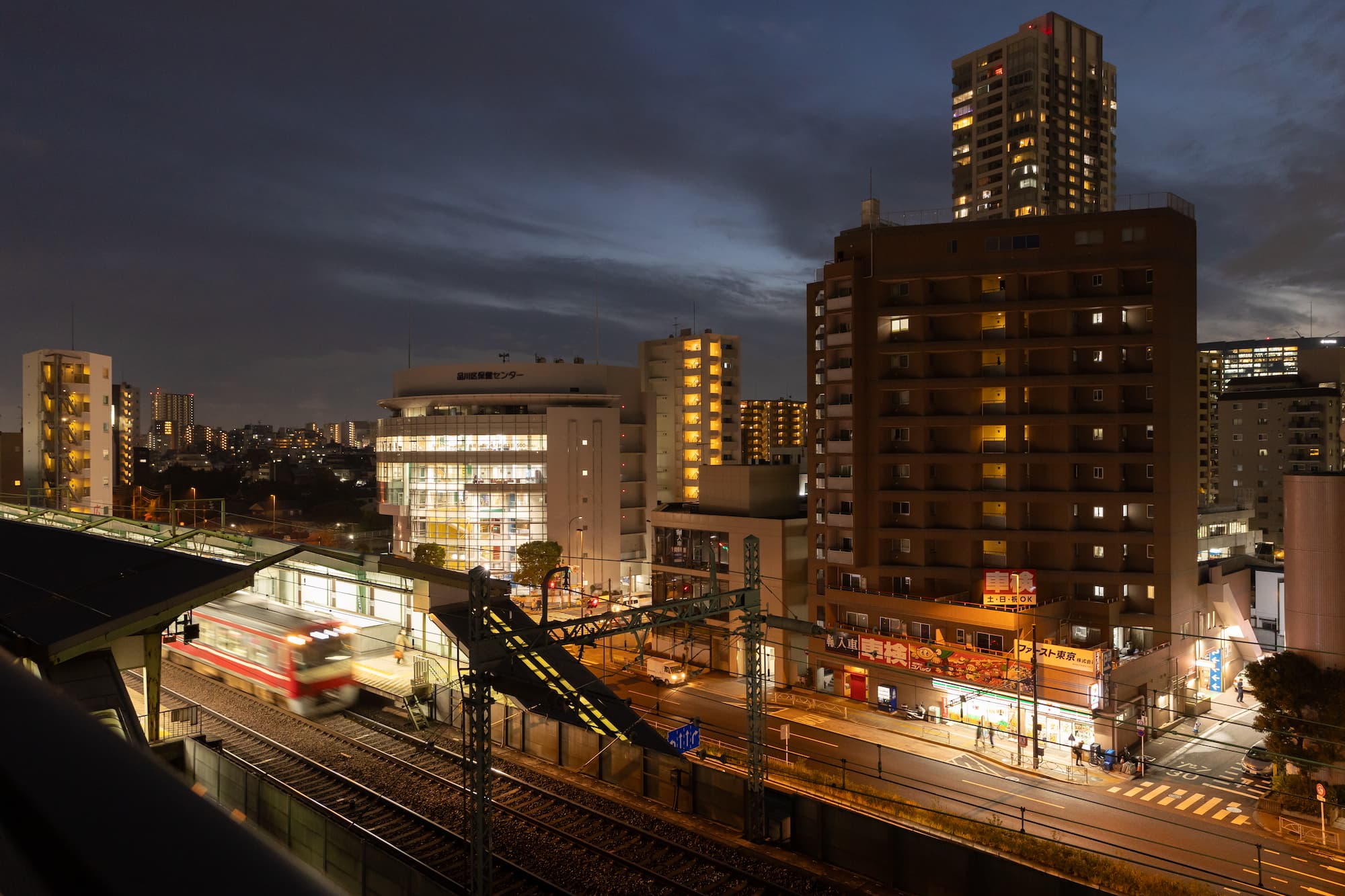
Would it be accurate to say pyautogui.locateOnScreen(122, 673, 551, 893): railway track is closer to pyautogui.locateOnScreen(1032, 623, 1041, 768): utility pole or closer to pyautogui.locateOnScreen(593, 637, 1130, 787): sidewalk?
pyautogui.locateOnScreen(593, 637, 1130, 787): sidewalk

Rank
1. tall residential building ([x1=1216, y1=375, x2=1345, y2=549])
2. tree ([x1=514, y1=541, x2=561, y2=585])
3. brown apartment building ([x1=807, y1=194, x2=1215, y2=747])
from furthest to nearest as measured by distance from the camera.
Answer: tall residential building ([x1=1216, y1=375, x2=1345, y2=549])
tree ([x1=514, y1=541, x2=561, y2=585])
brown apartment building ([x1=807, y1=194, x2=1215, y2=747])

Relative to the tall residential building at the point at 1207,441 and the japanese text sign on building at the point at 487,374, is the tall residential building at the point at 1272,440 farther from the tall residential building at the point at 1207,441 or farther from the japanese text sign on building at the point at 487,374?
the japanese text sign on building at the point at 487,374

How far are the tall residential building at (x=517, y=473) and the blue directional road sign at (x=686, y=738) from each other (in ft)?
100

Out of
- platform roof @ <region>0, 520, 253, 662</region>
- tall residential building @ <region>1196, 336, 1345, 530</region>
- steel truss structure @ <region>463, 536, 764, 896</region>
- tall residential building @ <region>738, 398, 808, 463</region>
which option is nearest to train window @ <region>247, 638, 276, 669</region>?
platform roof @ <region>0, 520, 253, 662</region>

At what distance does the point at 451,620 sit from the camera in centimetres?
2292

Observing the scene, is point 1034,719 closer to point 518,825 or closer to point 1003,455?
point 1003,455

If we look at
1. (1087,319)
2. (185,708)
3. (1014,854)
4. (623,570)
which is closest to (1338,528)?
(1087,319)

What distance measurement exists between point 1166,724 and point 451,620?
80.9 ft

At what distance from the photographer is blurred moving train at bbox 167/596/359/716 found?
66.0 ft

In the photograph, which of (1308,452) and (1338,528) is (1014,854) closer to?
(1338,528)

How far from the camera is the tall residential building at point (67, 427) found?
51750 mm

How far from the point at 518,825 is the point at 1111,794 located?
56.9ft

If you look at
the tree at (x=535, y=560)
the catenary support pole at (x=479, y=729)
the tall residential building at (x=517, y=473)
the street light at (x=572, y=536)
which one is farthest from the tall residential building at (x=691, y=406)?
the catenary support pole at (x=479, y=729)

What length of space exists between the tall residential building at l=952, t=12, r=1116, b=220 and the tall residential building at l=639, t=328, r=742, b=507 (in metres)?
39.4
